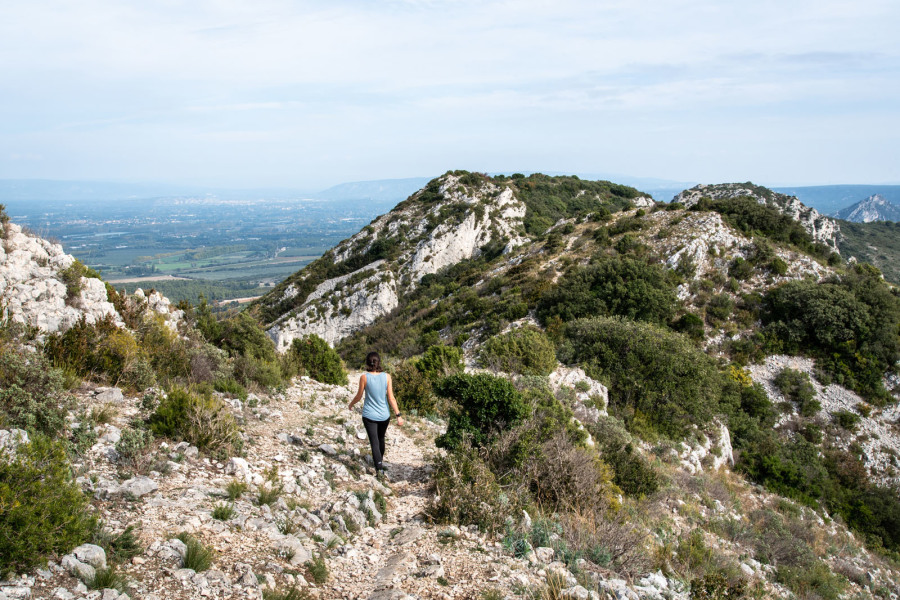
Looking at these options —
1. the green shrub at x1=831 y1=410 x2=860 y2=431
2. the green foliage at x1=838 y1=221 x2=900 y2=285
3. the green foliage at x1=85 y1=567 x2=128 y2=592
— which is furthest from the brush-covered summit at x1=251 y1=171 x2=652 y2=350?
the green foliage at x1=838 y1=221 x2=900 y2=285

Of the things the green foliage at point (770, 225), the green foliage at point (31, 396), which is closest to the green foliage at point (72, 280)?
Answer: the green foliage at point (31, 396)

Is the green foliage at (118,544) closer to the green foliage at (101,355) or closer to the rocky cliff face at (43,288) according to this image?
the green foliage at (101,355)

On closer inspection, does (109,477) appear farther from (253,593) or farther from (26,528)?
(253,593)

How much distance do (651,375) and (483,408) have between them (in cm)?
1101

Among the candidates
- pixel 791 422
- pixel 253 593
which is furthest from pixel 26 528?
pixel 791 422

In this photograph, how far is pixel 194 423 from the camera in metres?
6.10

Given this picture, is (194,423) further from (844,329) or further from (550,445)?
(844,329)

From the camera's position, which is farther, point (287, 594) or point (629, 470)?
point (629, 470)

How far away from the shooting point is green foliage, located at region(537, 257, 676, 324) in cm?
2198

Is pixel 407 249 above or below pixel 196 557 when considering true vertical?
above

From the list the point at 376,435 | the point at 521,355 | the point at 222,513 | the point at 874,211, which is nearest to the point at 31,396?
the point at 222,513

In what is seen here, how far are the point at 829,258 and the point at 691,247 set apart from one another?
806cm

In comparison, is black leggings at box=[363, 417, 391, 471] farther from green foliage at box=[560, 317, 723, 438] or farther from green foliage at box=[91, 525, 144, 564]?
green foliage at box=[560, 317, 723, 438]

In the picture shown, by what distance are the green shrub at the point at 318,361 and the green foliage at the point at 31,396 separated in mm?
6438
